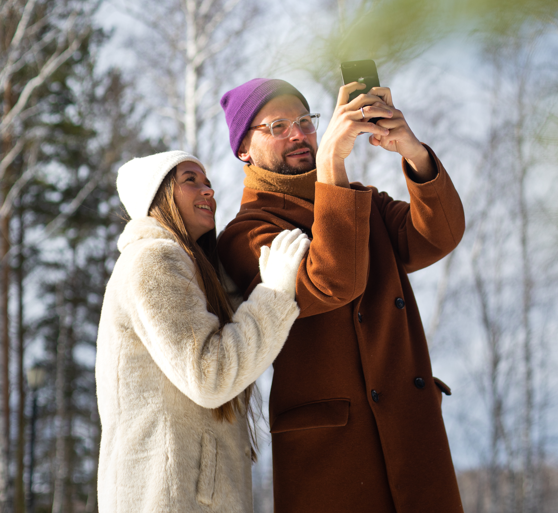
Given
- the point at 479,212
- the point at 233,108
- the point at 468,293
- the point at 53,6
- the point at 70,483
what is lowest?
the point at 70,483

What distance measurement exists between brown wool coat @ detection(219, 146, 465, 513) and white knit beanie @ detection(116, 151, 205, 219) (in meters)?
0.40

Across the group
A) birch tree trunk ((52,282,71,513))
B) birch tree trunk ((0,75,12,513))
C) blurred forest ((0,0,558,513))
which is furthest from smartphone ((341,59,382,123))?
birch tree trunk ((52,282,71,513))

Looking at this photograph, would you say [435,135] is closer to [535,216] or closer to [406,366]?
[406,366]

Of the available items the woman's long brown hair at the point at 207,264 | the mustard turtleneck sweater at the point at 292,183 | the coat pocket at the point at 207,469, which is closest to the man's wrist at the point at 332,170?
the mustard turtleneck sweater at the point at 292,183

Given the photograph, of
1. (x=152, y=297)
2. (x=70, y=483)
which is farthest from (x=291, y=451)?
(x=70, y=483)

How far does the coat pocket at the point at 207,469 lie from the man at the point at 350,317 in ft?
0.64

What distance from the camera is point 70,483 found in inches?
517

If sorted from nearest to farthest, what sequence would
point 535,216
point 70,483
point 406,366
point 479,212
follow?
point 535,216 < point 406,366 < point 479,212 < point 70,483

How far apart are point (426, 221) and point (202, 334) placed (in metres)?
0.75

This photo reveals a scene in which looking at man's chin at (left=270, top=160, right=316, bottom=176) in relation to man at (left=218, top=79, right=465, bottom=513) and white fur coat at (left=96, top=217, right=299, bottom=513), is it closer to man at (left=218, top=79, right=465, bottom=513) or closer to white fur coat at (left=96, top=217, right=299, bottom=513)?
man at (left=218, top=79, right=465, bottom=513)

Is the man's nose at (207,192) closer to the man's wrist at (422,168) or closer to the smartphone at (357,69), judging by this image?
the man's wrist at (422,168)

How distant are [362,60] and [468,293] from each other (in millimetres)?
10550

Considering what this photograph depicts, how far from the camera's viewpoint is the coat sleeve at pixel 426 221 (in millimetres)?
1641

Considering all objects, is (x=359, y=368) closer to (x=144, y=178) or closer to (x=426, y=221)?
(x=426, y=221)
